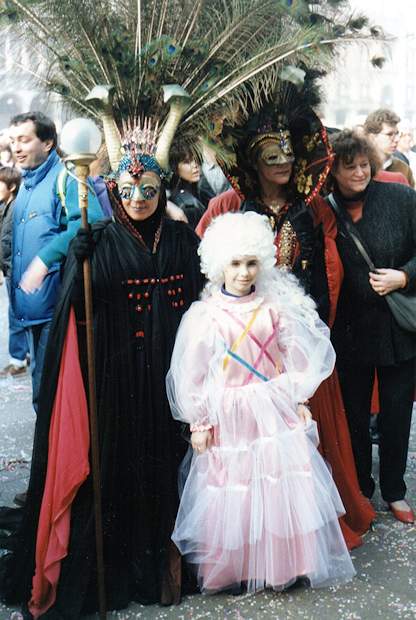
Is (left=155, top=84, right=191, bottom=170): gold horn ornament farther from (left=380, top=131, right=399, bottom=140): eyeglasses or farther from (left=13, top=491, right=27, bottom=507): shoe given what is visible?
(left=380, top=131, right=399, bottom=140): eyeglasses

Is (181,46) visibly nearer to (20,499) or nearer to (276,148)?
(276,148)

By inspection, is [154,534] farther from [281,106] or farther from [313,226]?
[281,106]

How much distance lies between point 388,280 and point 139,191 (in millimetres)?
1406

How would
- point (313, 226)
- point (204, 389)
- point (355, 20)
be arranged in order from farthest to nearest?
point (313, 226) → point (355, 20) → point (204, 389)

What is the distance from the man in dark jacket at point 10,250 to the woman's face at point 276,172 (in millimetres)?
2852

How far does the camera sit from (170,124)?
3.25 metres

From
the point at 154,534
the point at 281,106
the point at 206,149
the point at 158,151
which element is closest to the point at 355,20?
the point at 281,106

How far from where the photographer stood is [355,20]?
3.52 meters

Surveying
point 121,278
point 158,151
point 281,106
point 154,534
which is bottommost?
point 154,534

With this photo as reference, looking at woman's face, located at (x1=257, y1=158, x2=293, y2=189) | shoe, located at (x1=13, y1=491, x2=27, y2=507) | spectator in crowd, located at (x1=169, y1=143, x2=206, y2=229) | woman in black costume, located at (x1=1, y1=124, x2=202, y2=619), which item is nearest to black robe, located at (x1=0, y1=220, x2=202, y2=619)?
woman in black costume, located at (x1=1, y1=124, x2=202, y2=619)

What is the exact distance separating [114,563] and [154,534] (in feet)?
0.71

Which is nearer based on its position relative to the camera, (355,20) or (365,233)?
(355,20)

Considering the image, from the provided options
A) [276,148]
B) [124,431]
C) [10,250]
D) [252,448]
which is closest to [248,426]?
[252,448]
